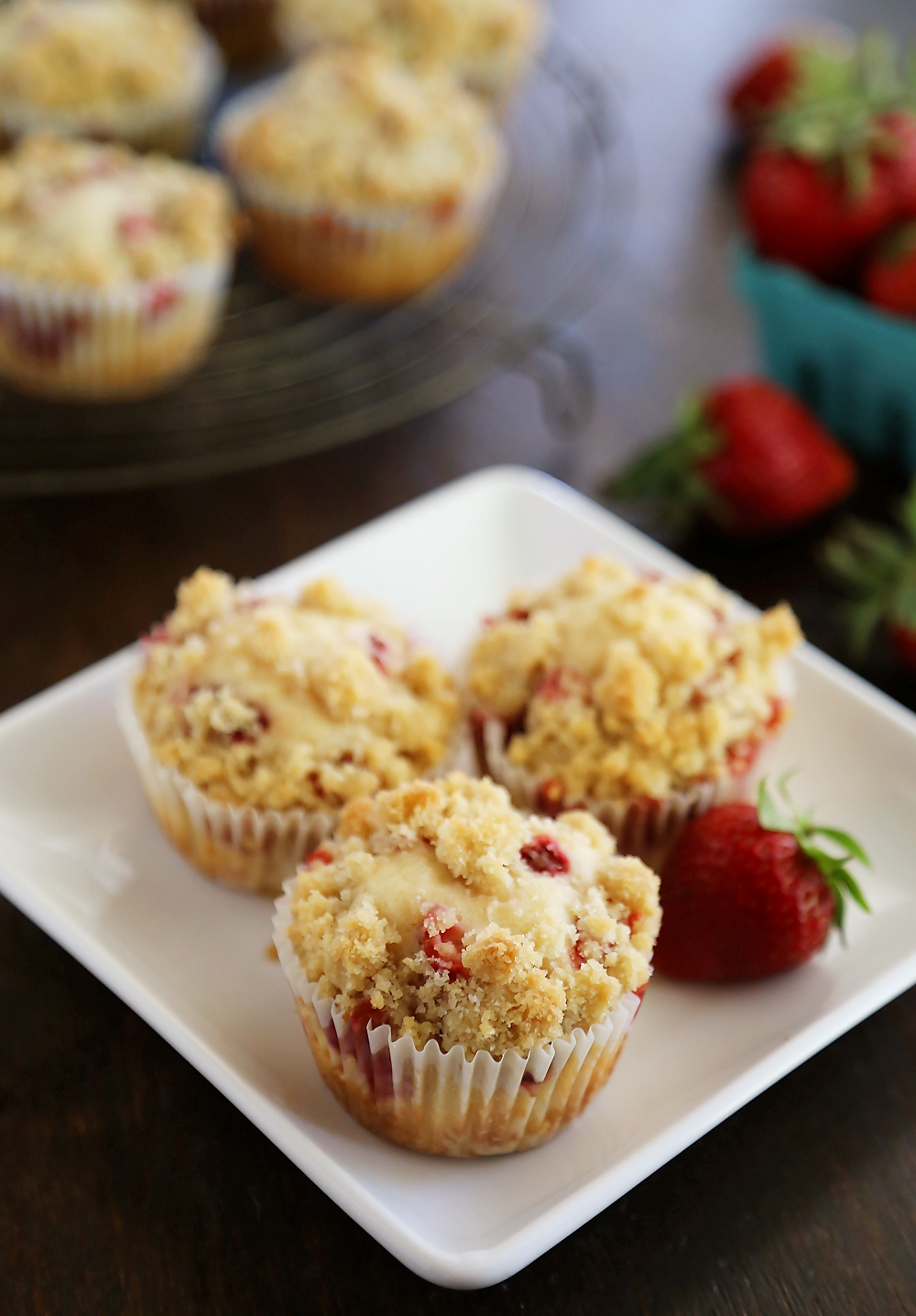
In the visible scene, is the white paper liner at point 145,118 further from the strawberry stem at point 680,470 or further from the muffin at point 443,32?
the strawberry stem at point 680,470

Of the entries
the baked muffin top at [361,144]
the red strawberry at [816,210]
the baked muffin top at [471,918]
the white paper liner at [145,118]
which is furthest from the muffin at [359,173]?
the baked muffin top at [471,918]

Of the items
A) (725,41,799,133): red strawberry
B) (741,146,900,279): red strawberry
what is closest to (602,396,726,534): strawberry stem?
(741,146,900,279): red strawberry

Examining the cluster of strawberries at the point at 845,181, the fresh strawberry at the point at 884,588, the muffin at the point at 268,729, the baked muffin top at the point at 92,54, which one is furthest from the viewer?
the baked muffin top at the point at 92,54

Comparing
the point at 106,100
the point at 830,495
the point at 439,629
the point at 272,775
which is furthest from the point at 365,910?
the point at 106,100

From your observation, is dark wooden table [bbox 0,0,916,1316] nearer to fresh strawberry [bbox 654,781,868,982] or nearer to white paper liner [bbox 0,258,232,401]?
fresh strawberry [bbox 654,781,868,982]

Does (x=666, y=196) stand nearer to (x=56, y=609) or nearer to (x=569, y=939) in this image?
(x=56, y=609)
